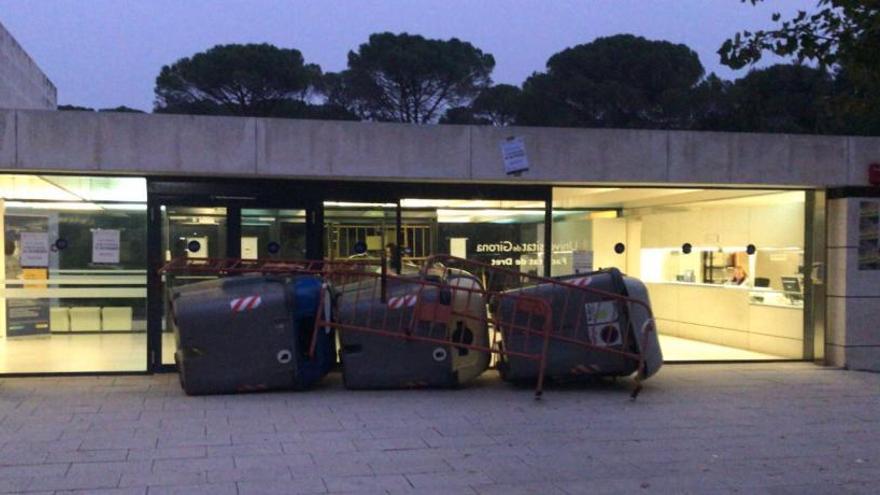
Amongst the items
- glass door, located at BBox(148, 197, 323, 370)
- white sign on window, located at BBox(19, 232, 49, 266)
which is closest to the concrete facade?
glass door, located at BBox(148, 197, 323, 370)

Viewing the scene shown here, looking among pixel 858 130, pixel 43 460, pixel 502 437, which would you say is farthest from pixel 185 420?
pixel 858 130

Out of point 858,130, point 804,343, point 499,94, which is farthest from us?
point 499,94

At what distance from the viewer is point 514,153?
9.84 metres

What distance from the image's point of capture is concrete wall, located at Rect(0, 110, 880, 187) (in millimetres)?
9016

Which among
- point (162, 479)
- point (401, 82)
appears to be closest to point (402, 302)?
point (162, 479)

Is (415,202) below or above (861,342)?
above

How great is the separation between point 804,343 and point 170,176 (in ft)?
27.9

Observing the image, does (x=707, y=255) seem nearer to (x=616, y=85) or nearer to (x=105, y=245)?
(x=105, y=245)

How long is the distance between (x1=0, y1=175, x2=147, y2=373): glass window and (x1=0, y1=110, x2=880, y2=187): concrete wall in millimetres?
638

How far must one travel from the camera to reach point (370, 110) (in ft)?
122

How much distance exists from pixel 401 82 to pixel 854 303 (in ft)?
97.2

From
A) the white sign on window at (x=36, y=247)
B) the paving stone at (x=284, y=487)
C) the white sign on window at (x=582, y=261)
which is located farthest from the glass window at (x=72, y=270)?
the white sign on window at (x=582, y=261)

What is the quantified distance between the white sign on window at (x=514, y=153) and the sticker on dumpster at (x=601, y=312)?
2057 mm

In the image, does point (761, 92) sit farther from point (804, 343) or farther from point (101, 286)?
point (101, 286)
